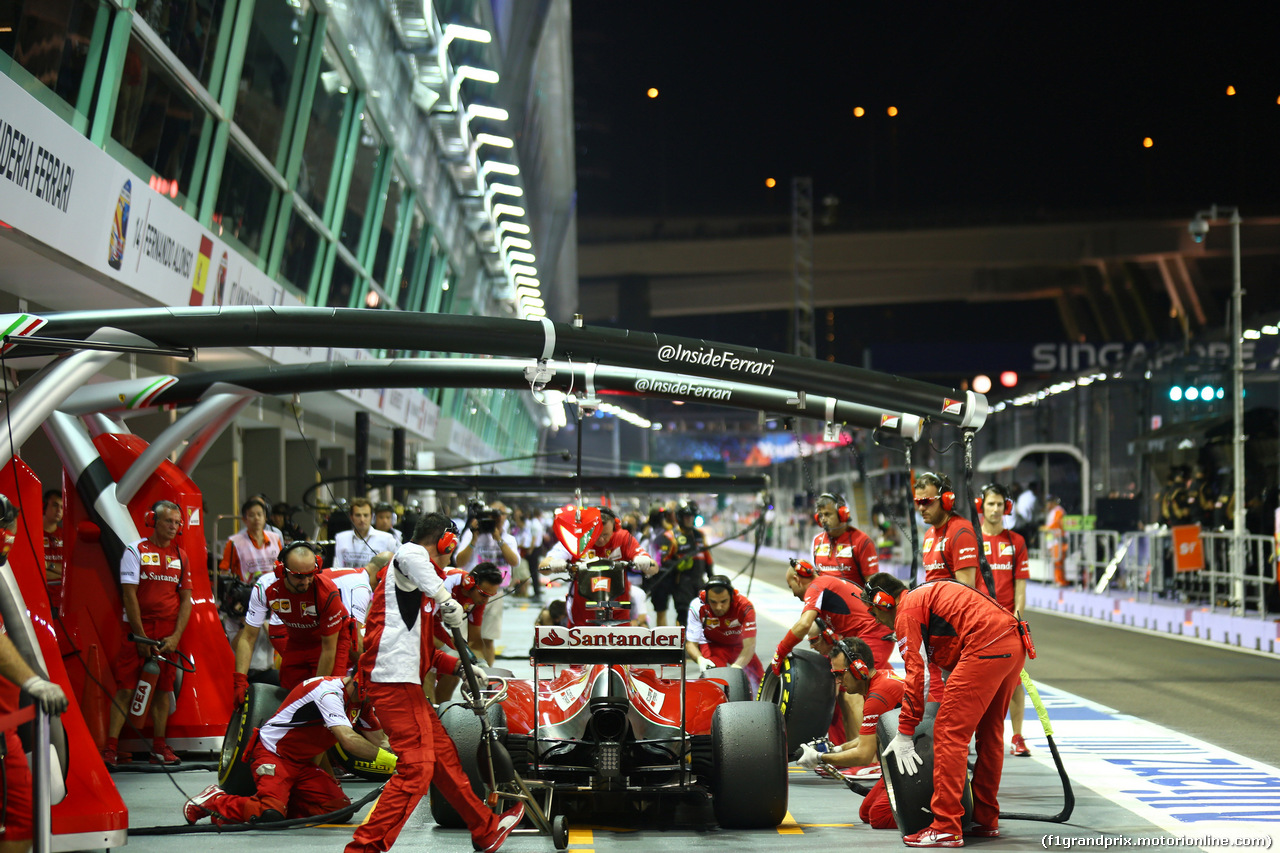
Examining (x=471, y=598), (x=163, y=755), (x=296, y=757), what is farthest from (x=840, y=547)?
(x=163, y=755)

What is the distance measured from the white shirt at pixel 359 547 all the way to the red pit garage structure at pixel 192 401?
7.83ft

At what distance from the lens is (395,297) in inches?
949

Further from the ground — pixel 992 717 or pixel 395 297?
pixel 395 297

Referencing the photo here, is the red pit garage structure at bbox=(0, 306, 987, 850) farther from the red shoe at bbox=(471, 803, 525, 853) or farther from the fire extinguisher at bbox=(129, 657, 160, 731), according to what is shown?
the red shoe at bbox=(471, 803, 525, 853)

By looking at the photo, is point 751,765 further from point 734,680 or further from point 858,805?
point 734,680

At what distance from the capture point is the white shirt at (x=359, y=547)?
12836mm

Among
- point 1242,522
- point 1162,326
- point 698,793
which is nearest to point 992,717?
point 698,793

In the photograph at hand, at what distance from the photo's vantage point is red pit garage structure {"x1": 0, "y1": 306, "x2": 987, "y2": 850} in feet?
21.4

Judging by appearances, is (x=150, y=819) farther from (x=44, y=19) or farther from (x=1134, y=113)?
(x=1134, y=113)

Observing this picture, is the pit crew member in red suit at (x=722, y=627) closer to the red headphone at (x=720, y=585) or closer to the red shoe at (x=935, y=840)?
the red headphone at (x=720, y=585)

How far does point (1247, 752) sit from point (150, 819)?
25.9 ft

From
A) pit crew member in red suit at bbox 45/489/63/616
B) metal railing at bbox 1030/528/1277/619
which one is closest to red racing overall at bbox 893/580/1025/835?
pit crew member in red suit at bbox 45/489/63/616

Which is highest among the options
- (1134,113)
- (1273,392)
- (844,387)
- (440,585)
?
(1134,113)

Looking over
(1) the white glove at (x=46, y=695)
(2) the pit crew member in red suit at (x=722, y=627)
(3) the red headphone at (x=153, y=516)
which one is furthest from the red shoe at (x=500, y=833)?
(3) the red headphone at (x=153, y=516)
